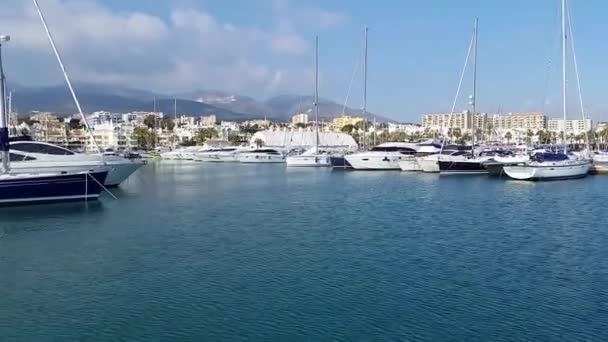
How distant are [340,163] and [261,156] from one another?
2435 cm

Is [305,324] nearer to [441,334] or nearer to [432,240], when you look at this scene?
[441,334]

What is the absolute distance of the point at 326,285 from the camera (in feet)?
52.3

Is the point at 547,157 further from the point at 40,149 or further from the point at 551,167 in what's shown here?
the point at 40,149

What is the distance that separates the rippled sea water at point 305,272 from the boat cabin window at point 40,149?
5.94m

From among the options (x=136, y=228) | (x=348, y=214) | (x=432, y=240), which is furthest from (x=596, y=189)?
(x=136, y=228)

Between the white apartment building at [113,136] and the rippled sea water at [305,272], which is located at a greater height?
the white apartment building at [113,136]

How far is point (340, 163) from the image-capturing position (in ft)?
229

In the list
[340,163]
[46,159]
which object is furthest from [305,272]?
[340,163]

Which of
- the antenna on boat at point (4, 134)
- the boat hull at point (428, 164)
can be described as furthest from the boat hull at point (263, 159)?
the antenna on boat at point (4, 134)

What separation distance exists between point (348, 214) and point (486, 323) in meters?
17.6

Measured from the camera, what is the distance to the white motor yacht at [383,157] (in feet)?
209

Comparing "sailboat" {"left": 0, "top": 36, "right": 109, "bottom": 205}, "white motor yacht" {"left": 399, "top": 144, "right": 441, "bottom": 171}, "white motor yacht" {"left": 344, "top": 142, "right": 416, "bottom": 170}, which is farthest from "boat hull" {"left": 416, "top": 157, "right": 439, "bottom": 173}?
"sailboat" {"left": 0, "top": 36, "right": 109, "bottom": 205}

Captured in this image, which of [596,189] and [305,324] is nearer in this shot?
[305,324]

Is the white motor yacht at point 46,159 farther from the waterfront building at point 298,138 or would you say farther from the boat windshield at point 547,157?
the waterfront building at point 298,138
